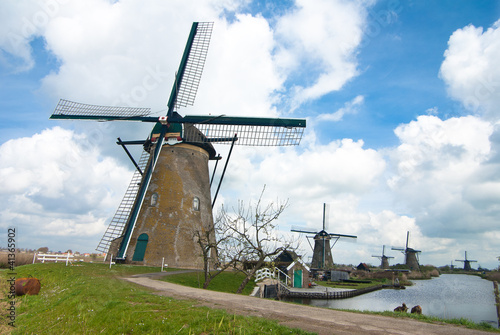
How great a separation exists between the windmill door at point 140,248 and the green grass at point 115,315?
30.0 feet

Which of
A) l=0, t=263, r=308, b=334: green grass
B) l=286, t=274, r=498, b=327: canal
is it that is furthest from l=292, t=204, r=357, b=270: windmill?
l=0, t=263, r=308, b=334: green grass

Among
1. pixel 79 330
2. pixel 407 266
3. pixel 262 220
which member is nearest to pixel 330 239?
pixel 407 266

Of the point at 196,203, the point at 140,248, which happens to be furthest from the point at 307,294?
the point at 140,248

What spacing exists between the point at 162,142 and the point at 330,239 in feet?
Answer: 143

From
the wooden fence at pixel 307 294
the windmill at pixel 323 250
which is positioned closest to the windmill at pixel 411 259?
the windmill at pixel 323 250

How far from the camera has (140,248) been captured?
2255 centimetres

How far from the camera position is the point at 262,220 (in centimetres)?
1798

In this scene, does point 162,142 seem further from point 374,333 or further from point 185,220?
point 374,333

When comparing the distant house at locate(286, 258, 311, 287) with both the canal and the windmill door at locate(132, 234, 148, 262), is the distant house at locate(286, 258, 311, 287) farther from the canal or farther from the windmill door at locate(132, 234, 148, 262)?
the windmill door at locate(132, 234, 148, 262)

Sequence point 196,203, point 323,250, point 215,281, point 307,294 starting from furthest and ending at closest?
1. point 323,250
2. point 307,294
3. point 196,203
4. point 215,281

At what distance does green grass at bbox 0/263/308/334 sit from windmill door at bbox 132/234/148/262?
9.14 metres

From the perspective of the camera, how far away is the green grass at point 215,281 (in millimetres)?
18016

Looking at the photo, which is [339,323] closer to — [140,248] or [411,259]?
[140,248]

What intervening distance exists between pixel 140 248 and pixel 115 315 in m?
14.8
